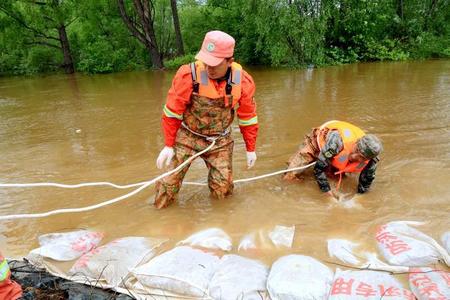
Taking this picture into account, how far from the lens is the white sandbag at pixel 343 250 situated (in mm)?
2857

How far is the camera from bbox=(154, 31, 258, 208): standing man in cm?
314

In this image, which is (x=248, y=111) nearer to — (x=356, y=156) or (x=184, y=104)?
(x=184, y=104)

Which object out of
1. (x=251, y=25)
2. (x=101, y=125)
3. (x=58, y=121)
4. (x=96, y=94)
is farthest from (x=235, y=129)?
(x=251, y=25)

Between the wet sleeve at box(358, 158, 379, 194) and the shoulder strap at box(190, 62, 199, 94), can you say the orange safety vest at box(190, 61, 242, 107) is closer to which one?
the shoulder strap at box(190, 62, 199, 94)

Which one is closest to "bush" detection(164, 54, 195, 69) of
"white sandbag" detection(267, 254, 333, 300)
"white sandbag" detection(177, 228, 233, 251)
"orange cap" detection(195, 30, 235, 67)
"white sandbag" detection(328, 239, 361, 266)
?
"orange cap" detection(195, 30, 235, 67)

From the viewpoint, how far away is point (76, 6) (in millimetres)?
16672

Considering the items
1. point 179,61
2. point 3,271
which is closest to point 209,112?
point 3,271

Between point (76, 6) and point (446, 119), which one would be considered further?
point (76, 6)

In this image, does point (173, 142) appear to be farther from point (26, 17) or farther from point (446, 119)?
point (26, 17)

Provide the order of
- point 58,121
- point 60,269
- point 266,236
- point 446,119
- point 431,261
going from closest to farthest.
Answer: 1. point 431,261
2. point 60,269
3. point 266,236
4. point 446,119
5. point 58,121

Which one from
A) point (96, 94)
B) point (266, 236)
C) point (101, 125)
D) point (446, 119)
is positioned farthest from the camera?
point (96, 94)

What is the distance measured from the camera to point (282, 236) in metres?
3.26

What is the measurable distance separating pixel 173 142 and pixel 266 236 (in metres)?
1.12

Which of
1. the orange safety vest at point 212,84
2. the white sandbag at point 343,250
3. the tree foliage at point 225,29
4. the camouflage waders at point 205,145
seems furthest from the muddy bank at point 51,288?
the tree foliage at point 225,29
